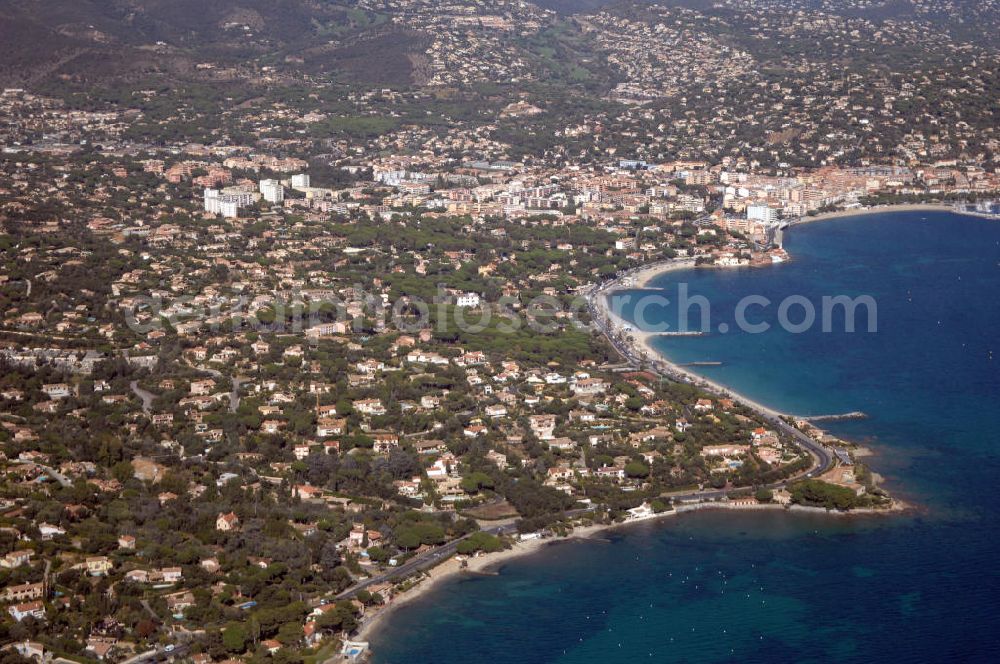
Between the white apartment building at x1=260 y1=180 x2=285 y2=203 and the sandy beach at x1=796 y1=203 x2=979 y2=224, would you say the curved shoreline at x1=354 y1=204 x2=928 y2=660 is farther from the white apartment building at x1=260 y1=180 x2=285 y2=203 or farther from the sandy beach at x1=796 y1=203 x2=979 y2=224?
the white apartment building at x1=260 y1=180 x2=285 y2=203

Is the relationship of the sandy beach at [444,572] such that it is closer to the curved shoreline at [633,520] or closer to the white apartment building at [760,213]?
the curved shoreline at [633,520]

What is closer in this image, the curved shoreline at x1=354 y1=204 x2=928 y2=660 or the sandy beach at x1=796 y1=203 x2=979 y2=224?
the curved shoreline at x1=354 y1=204 x2=928 y2=660

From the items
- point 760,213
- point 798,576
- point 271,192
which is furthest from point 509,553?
point 760,213

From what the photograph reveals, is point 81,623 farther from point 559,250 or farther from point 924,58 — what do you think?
point 924,58

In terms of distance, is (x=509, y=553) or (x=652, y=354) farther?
(x=652, y=354)

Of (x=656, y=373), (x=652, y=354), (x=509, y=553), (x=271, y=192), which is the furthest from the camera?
(x=271, y=192)

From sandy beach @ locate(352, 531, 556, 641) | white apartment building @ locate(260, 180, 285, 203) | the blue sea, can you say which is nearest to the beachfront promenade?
→ sandy beach @ locate(352, 531, 556, 641)

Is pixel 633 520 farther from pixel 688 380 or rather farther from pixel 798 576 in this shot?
pixel 688 380

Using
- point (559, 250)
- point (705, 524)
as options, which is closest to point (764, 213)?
point (559, 250)
